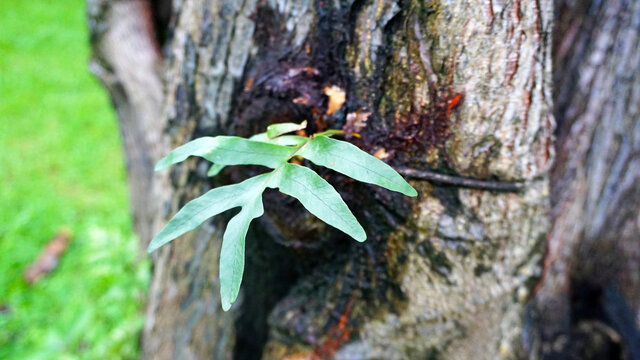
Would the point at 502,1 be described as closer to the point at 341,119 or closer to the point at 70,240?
the point at 341,119

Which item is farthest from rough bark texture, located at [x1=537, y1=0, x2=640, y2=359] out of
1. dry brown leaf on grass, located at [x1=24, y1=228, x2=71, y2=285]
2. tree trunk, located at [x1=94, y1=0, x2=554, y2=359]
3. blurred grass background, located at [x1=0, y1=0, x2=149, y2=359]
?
dry brown leaf on grass, located at [x1=24, y1=228, x2=71, y2=285]

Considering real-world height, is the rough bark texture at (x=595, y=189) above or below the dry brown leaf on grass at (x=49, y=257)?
above

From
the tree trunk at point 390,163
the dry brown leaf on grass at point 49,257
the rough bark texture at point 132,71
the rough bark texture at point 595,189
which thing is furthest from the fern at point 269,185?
the dry brown leaf on grass at point 49,257

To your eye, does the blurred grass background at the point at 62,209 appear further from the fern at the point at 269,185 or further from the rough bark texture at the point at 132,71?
the fern at the point at 269,185

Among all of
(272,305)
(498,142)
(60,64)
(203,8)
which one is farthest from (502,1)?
(60,64)

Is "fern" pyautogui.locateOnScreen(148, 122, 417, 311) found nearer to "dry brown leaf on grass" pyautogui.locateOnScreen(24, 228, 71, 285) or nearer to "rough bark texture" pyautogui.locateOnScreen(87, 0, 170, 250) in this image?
"rough bark texture" pyautogui.locateOnScreen(87, 0, 170, 250)

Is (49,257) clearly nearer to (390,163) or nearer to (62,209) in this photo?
(62,209)
